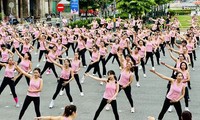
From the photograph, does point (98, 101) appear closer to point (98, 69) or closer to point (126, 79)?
point (126, 79)

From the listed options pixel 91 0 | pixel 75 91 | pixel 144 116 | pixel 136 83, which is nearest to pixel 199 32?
pixel 136 83

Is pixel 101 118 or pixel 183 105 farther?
pixel 183 105

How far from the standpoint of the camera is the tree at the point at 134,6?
1635 inches

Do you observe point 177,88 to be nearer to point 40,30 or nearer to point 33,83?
point 33,83

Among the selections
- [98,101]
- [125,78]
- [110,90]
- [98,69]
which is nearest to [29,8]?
[98,69]

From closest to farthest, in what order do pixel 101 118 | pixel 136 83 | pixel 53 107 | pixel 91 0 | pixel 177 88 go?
pixel 177 88, pixel 101 118, pixel 53 107, pixel 136 83, pixel 91 0

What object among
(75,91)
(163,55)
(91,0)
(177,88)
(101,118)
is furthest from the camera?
(91,0)

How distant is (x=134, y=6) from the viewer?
41656 millimetres

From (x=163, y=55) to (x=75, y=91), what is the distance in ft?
36.6

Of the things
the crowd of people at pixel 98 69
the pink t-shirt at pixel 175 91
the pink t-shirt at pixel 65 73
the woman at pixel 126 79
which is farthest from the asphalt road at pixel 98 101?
the pink t-shirt at pixel 175 91

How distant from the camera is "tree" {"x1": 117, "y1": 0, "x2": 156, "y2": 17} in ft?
136

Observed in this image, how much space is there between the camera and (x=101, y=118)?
11.8 m

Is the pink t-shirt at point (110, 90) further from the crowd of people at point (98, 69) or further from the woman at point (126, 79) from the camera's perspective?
the woman at point (126, 79)

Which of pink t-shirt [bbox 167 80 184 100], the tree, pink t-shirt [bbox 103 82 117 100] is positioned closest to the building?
the tree
